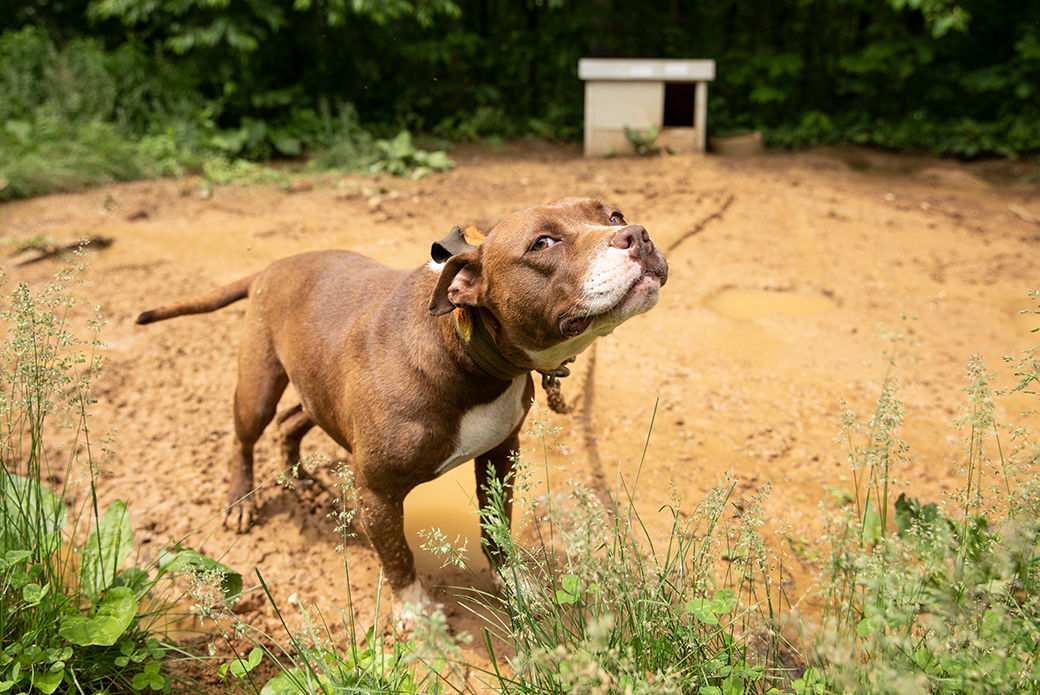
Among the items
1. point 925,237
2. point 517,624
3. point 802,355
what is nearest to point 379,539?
point 517,624

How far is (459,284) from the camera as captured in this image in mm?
2410

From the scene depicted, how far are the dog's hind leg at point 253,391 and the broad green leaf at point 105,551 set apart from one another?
52cm

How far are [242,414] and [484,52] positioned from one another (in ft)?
32.9

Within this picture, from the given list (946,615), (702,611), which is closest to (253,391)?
(702,611)

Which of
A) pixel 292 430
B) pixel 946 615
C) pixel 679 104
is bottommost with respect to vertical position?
pixel 292 430

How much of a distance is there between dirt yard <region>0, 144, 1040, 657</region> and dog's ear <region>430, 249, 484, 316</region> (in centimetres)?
58

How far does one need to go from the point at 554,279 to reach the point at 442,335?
488 millimetres

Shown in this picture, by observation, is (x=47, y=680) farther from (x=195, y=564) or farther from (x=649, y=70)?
(x=649, y=70)

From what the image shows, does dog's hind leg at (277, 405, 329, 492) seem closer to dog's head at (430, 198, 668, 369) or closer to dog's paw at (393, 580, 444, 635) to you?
dog's paw at (393, 580, 444, 635)

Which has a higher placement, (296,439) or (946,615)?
(946,615)

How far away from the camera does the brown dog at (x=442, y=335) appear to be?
2.29 metres

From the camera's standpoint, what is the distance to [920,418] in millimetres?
4289

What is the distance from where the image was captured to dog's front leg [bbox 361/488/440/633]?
272 centimetres

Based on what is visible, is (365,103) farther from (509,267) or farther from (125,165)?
(509,267)
